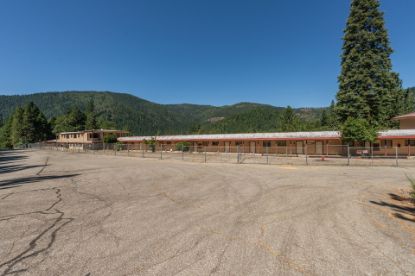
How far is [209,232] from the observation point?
6121 mm

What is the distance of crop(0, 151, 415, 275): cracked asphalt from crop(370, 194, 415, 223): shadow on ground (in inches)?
1.5

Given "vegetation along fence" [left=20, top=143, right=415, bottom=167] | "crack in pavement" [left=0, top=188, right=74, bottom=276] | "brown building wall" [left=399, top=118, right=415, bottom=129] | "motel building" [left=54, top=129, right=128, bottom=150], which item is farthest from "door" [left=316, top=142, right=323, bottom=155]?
"motel building" [left=54, top=129, right=128, bottom=150]

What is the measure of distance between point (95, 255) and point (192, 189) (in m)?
6.95

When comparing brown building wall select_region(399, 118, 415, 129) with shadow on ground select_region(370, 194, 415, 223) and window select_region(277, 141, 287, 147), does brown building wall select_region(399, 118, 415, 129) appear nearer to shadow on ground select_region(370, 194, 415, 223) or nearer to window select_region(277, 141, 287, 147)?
window select_region(277, 141, 287, 147)

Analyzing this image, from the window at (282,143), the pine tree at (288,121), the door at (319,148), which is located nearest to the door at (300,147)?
the window at (282,143)

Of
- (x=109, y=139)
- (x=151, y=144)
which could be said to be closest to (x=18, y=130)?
(x=109, y=139)

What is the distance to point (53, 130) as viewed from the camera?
328 ft

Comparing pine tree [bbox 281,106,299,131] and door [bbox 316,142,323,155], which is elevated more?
pine tree [bbox 281,106,299,131]

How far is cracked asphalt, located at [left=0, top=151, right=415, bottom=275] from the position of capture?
449 centimetres

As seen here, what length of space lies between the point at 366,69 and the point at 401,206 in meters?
31.5

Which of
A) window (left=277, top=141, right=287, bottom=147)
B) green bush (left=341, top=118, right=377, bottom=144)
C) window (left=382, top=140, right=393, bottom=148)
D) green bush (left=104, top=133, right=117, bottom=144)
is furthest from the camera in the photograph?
green bush (left=104, top=133, right=117, bottom=144)

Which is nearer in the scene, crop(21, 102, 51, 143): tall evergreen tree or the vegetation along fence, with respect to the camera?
the vegetation along fence

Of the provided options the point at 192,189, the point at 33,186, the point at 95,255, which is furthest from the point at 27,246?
the point at 33,186

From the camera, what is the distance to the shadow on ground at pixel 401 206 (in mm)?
7286
